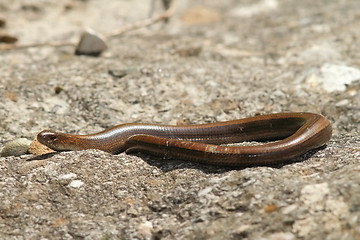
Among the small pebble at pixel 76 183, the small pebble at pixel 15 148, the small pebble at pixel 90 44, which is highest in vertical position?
the small pebble at pixel 90 44

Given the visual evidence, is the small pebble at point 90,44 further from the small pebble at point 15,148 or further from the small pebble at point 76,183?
the small pebble at point 76,183

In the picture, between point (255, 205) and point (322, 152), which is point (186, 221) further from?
point (322, 152)

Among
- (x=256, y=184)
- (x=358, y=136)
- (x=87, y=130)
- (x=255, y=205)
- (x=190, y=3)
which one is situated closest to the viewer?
(x=255, y=205)

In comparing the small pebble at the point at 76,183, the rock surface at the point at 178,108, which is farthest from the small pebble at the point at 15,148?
the small pebble at the point at 76,183

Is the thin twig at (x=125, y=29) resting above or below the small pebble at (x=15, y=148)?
above

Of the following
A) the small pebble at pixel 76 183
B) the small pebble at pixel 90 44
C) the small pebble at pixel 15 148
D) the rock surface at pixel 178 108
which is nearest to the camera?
the rock surface at pixel 178 108

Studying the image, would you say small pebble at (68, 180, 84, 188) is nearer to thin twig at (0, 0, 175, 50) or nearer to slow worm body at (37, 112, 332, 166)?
slow worm body at (37, 112, 332, 166)

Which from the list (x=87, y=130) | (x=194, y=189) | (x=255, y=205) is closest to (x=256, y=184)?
(x=255, y=205)
